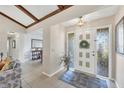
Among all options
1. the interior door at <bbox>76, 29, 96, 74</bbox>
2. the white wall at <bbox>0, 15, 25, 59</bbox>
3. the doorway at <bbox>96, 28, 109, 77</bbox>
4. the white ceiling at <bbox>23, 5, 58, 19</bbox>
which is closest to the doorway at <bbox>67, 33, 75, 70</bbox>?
the interior door at <bbox>76, 29, 96, 74</bbox>

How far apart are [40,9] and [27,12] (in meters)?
0.67

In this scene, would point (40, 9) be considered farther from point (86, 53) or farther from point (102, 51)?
point (102, 51)

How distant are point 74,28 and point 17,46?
4.44 meters

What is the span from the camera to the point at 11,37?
7570 millimetres

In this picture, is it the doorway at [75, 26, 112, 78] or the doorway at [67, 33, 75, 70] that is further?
the doorway at [67, 33, 75, 70]

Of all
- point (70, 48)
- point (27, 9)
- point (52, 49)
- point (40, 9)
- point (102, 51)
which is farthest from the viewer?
point (70, 48)

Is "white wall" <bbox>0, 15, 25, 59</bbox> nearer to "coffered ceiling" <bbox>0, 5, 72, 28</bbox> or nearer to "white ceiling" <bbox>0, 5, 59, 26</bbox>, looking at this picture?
"coffered ceiling" <bbox>0, 5, 72, 28</bbox>

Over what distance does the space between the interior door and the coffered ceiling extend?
161 cm

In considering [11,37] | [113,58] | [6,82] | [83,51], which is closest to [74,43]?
[83,51]

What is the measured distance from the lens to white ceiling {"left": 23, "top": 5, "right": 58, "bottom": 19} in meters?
3.20

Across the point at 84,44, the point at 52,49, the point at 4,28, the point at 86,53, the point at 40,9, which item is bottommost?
the point at 86,53

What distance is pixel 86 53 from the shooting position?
420 centimetres

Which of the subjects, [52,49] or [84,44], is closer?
[52,49]

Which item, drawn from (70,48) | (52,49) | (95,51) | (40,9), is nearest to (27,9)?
(40,9)
